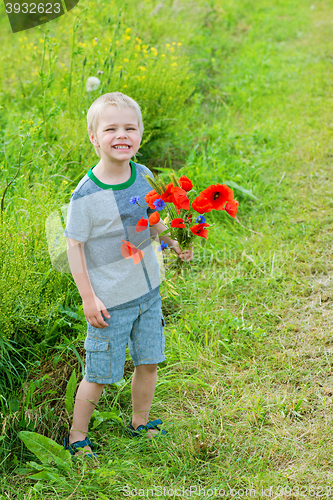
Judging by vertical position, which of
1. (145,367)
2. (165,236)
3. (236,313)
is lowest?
(236,313)

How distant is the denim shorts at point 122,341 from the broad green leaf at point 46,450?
0.30 meters

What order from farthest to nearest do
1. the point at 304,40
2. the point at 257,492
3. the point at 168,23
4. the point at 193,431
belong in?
the point at 304,40 → the point at 168,23 → the point at 193,431 → the point at 257,492

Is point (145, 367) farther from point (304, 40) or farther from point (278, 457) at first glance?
point (304, 40)

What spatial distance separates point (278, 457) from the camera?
72.9 inches

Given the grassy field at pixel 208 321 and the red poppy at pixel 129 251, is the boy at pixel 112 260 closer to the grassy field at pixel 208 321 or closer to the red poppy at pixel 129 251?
the red poppy at pixel 129 251

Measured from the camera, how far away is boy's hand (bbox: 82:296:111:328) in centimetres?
170

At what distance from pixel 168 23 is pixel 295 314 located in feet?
17.2

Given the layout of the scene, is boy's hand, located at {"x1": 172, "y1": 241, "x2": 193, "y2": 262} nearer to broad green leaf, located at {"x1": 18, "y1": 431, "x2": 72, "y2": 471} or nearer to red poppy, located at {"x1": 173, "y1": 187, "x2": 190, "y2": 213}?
red poppy, located at {"x1": 173, "y1": 187, "x2": 190, "y2": 213}

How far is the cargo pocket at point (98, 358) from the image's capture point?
1791 mm

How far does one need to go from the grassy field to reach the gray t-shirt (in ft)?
1.61

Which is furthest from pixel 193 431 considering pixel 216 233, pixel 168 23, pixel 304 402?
pixel 168 23

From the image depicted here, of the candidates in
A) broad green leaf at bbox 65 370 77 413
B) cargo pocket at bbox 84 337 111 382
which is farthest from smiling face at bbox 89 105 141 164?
broad green leaf at bbox 65 370 77 413

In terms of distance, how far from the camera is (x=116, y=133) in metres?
1.62

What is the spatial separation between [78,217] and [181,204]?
39 centimetres
